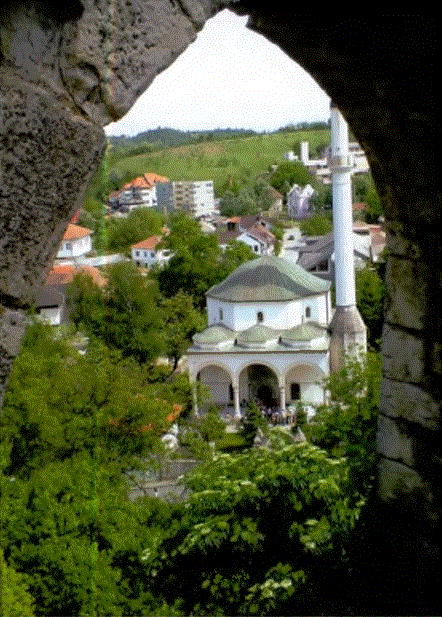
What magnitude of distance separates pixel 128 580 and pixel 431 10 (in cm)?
711

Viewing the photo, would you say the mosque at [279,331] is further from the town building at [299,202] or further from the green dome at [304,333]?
the town building at [299,202]

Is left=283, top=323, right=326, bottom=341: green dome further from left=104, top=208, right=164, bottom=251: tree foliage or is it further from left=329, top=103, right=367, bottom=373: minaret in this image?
left=104, top=208, right=164, bottom=251: tree foliage

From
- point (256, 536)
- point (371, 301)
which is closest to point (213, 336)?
point (371, 301)

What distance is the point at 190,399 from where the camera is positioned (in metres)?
22.5

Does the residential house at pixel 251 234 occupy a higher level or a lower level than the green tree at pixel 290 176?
lower

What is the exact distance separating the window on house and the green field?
4231 centimetres

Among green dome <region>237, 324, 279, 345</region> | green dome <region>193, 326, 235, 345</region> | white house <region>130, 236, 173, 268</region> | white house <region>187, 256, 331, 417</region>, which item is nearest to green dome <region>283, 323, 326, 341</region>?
white house <region>187, 256, 331, 417</region>

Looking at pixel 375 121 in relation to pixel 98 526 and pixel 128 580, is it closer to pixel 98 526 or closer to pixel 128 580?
pixel 128 580

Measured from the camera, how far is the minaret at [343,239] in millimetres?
23312

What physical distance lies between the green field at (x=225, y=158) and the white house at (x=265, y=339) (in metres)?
40.2

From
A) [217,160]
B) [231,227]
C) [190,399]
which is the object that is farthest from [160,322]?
[217,160]

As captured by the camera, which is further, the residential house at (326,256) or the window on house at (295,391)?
the residential house at (326,256)

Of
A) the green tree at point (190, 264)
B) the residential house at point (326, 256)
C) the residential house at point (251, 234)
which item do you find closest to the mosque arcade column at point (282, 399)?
the green tree at point (190, 264)

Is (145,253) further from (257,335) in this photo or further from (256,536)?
(256,536)
